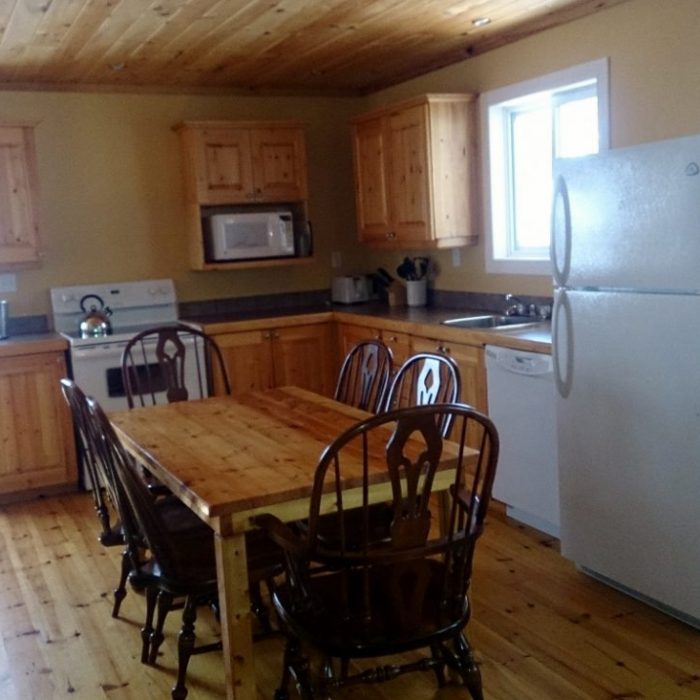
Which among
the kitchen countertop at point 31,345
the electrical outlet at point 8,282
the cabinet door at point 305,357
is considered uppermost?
the electrical outlet at point 8,282

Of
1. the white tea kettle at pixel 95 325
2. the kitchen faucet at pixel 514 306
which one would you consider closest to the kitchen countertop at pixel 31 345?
the white tea kettle at pixel 95 325

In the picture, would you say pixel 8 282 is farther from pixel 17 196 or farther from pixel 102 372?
pixel 102 372

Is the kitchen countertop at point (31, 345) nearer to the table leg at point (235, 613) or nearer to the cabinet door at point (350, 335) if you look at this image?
the cabinet door at point (350, 335)

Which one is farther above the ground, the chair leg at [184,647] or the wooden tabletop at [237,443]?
the wooden tabletop at [237,443]

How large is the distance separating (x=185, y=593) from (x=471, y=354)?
1.94m

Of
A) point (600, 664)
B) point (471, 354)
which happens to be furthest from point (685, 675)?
point (471, 354)

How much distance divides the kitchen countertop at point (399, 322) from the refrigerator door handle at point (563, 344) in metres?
0.23

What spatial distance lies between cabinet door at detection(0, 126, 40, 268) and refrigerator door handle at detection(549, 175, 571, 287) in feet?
9.94

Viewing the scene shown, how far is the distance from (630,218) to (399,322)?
6.15 ft

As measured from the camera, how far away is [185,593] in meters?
2.32

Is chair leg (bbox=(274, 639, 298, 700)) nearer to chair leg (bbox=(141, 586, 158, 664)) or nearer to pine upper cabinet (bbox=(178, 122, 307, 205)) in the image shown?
chair leg (bbox=(141, 586, 158, 664))

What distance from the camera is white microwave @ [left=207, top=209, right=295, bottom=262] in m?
5.09

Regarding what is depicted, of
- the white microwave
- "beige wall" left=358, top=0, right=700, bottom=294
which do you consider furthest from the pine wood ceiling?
the white microwave

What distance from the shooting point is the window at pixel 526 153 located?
13.4 feet
